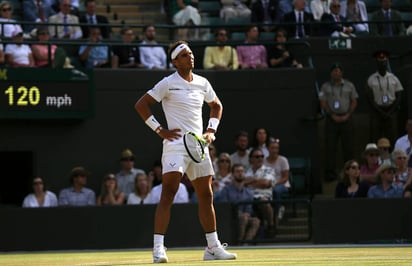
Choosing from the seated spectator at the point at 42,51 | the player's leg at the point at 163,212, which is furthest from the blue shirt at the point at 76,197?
the player's leg at the point at 163,212

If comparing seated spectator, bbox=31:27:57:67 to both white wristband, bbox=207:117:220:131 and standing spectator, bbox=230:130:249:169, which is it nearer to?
standing spectator, bbox=230:130:249:169

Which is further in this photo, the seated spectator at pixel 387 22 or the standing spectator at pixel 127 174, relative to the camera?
Answer: the seated spectator at pixel 387 22

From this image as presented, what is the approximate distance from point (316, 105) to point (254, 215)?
3896mm

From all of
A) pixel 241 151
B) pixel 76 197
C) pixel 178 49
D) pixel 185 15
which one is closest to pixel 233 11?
pixel 185 15

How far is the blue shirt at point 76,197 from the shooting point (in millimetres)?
18797

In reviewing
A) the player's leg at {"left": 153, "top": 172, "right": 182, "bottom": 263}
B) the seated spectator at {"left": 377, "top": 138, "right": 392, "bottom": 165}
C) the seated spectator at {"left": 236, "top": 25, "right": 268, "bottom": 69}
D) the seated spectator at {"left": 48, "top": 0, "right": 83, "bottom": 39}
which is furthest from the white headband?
the seated spectator at {"left": 48, "top": 0, "right": 83, "bottom": 39}

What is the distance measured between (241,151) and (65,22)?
4430mm

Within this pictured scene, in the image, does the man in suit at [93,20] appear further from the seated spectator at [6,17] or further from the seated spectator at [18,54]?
the seated spectator at [18,54]

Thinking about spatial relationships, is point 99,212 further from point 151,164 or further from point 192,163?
point 192,163

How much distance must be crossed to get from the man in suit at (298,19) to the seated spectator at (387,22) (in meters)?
1.25

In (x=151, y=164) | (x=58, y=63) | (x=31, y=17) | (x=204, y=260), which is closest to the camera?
(x=204, y=260)

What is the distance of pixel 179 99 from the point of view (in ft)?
39.5

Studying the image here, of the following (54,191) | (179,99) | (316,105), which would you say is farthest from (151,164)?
(179,99)

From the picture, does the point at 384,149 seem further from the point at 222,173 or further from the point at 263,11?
the point at 263,11
